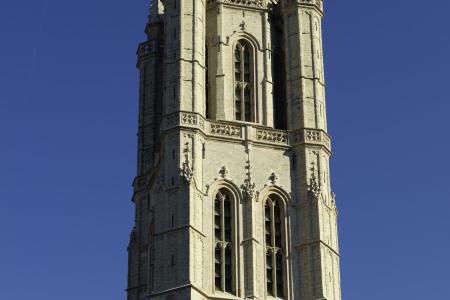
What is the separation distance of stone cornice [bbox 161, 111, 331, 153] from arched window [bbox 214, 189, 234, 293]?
295 centimetres

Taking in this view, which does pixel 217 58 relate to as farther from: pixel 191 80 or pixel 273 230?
pixel 273 230

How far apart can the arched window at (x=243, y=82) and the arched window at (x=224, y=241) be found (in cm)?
484

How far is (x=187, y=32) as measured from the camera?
58.9 m

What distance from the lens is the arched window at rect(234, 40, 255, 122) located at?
5934 cm

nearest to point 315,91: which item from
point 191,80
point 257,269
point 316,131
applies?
point 316,131

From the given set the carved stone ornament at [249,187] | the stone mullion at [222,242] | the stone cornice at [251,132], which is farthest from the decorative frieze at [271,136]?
the stone mullion at [222,242]

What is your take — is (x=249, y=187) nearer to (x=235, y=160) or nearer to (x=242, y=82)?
(x=235, y=160)

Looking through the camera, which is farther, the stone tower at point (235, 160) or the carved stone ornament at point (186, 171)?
the carved stone ornament at point (186, 171)

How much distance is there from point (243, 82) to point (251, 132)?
10.8 ft

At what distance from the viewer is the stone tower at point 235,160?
2128 inches

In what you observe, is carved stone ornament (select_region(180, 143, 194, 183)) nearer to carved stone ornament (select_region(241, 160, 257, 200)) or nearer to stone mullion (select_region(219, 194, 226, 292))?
stone mullion (select_region(219, 194, 226, 292))

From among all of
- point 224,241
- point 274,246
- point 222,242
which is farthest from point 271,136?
point 222,242

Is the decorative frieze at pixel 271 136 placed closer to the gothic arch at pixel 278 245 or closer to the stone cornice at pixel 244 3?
the gothic arch at pixel 278 245

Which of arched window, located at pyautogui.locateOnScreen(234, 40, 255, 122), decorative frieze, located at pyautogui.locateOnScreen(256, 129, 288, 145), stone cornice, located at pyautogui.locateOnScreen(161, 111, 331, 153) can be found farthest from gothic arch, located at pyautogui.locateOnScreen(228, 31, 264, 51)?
decorative frieze, located at pyautogui.locateOnScreen(256, 129, 288, 145)
